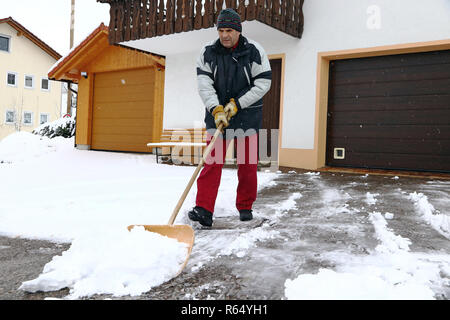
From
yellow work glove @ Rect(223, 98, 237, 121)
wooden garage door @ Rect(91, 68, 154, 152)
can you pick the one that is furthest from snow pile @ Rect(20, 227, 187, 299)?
wooden garage door @ Rect(91, 68, 154, 152)

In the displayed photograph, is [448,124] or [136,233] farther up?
[448,124]

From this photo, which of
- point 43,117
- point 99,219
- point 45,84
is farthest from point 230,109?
point 43,117

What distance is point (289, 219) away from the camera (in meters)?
3.43

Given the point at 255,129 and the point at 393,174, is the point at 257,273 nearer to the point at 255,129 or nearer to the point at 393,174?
the point at 255,129

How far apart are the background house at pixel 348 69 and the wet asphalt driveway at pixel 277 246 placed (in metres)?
3.02

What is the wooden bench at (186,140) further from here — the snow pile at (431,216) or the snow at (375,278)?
the snow at (375,278)

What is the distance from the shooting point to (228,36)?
313cm

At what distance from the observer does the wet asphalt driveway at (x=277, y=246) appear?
1906 mm

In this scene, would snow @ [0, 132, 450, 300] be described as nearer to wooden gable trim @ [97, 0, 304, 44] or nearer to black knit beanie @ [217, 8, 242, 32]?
black knit beanie @ [217, 8, 242, 32]

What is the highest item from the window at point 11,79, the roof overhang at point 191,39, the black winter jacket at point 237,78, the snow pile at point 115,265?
the window at point 11,79

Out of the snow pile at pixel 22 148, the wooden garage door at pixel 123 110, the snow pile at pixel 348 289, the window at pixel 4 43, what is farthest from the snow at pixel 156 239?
the window at pixel 4 43

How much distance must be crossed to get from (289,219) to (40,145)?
980 cm
